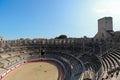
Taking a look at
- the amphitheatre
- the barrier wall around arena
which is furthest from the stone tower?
the barrier wall around arena

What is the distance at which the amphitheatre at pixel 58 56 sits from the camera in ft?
105

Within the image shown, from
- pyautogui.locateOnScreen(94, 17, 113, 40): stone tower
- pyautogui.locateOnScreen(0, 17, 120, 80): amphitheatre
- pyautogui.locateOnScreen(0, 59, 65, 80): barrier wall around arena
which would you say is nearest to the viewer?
pyautogui.locateOnScreen(0, 17, 120, 80): amphitheatre

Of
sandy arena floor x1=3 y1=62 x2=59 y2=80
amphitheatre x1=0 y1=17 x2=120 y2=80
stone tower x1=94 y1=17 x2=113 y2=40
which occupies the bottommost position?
sandy arena floor x1=3 y1=62 x2=59 y2=80

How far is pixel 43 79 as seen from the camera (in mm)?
31922

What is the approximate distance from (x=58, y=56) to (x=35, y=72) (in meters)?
9.17

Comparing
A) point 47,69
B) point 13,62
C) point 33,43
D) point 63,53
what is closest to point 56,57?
point 63,53

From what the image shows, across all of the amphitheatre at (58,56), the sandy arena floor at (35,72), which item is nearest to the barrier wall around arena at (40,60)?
the amphitheatre at (58,56)

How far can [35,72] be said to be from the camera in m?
36.0

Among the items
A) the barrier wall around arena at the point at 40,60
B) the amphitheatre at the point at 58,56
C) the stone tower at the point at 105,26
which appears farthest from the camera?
the stone tower at the point at 105,26

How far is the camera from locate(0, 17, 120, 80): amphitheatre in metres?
32.0

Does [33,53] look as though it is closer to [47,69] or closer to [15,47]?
[15,47]

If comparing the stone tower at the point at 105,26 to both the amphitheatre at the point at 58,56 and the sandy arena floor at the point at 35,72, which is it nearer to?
the amphitheatre at the point at 58,56

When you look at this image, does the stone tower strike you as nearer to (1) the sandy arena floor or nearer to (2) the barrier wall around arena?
→ (2) the barrier wall around arena

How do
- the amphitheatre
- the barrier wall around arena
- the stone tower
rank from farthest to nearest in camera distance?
1. the stone tower
2. the barrier wall around arena
3. the amphitheatre
